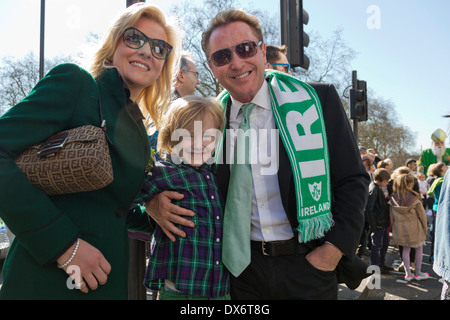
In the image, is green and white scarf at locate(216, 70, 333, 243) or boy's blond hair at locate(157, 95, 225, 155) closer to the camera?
green and white scarf at locate(216, 70, 333, 243)

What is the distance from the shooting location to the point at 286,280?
6.24ft

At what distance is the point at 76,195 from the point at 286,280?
1177mm

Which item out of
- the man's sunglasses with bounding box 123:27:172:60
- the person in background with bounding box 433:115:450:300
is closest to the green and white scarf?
the man's sunglasses with bounding box 123:27:172:60

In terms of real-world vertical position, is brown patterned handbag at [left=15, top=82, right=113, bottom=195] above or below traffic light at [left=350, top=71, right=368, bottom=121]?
below

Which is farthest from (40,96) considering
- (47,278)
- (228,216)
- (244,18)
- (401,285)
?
(401,285)

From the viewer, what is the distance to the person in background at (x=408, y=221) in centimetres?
603

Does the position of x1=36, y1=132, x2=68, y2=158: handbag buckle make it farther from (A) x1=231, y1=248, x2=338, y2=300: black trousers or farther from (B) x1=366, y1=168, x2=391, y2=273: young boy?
(B) x1=366, y1=168, x2=391, y2=273: young boy

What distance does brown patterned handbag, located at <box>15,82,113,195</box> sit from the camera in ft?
4.30

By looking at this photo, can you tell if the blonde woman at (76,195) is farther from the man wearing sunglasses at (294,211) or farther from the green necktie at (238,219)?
the green necktie at (238,219)

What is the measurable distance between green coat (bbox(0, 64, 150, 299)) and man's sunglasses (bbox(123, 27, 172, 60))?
0.88 ft

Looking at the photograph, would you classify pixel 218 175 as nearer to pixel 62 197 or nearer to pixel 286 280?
pixel 286 280

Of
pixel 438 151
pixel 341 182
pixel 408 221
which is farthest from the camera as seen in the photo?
pixel 438 151

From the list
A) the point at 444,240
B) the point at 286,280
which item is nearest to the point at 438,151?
the point at 444,240
